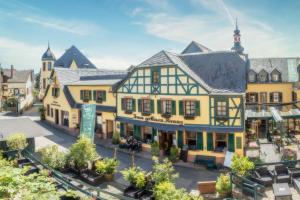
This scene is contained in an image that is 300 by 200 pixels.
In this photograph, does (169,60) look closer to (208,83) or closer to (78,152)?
(208,83)

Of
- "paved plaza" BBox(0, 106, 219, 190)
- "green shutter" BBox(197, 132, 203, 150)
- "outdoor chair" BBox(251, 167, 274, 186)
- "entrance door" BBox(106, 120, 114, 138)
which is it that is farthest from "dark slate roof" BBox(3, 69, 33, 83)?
"outdoor chair" BBox(251, 167, 274, 186)

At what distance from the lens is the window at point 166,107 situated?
78.3 ft

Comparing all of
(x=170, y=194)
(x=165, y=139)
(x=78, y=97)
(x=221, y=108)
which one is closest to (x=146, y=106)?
(x=165, y=139)

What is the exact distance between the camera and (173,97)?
2350 cm

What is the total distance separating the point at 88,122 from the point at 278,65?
25027 millimetres

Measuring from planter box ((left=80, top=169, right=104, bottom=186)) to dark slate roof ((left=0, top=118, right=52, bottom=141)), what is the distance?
508 centimetres

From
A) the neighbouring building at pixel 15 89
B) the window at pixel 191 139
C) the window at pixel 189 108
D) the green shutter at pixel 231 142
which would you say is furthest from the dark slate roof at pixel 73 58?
the green shutter at pixel 231 142

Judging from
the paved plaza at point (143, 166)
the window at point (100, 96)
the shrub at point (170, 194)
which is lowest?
the paved plaza at point (143, 166)

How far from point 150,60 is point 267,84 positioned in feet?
51.6

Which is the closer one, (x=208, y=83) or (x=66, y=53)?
(x=208, y=83)

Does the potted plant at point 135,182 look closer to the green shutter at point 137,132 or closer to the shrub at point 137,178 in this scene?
the shrub at point 137,178

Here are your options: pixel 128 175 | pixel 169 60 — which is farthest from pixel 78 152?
pixel 169 60

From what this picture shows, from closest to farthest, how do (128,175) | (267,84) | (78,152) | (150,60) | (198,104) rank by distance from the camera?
(128,175) < (78,152) < (198,104) < (150,60) < (267,84)

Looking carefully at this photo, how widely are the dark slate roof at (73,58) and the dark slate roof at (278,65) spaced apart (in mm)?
30498
